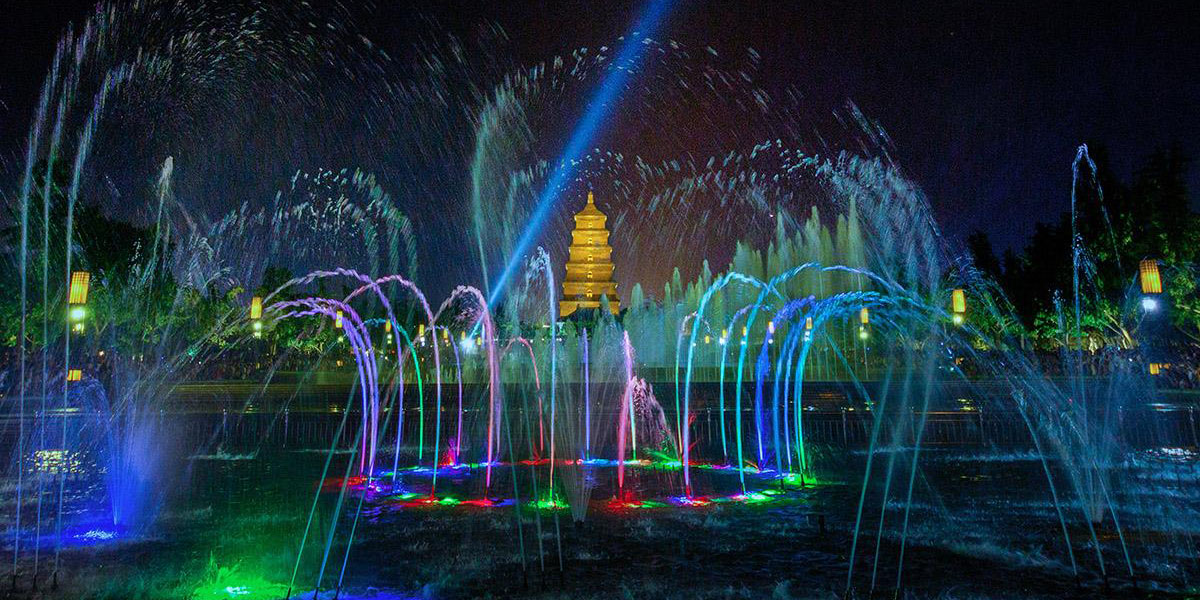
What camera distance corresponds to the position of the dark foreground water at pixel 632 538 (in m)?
6.70

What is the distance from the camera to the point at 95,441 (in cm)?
1777

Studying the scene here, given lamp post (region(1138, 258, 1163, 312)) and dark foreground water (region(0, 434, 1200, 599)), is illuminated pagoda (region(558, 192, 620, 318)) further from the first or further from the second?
dark foreground water (region(0, 434, 1200, 599))

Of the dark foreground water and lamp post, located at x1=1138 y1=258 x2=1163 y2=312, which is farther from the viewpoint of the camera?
lamp post, located at x1=1138 y1=258 x2=1163 y2=312

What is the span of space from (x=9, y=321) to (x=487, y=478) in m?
28.0

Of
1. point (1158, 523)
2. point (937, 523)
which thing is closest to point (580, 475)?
point (937, 523)

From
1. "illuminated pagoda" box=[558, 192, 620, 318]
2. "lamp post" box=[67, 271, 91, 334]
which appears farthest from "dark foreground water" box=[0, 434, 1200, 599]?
"illuminated pagoda" box=[558, 192, 620, 318]

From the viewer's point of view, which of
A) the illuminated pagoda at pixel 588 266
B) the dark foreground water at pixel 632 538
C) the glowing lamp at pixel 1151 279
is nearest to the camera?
the dark foreground water at pixel 632 538

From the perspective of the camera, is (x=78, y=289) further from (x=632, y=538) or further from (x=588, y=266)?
(x=588, y=266)

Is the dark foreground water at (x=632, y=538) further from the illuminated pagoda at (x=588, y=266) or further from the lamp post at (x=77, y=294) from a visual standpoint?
the illuminated pagoda at (x=588, y=266)

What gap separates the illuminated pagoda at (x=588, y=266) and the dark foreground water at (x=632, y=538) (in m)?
69.2

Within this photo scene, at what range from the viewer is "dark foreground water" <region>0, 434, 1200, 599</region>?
22.0 feet

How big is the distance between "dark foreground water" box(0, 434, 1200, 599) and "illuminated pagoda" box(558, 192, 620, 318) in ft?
227

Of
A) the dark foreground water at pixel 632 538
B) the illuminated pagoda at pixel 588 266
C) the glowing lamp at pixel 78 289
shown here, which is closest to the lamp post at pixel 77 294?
the glowing lamp at pixel 78 289

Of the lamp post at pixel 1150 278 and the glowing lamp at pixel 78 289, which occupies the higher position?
the glowing lamp at pixel 78 289
